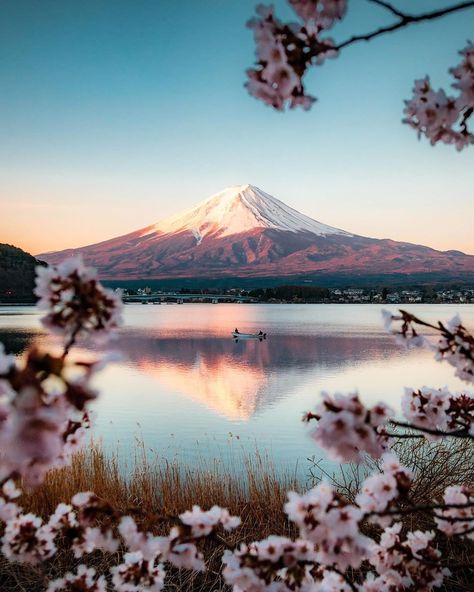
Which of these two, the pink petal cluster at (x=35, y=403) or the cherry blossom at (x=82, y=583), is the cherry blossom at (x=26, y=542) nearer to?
the cherry blossom at (x=82, y=583)

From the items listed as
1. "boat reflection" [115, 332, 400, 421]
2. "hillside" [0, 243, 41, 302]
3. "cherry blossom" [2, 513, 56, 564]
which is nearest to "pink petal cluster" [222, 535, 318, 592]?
"cherry blossom" [2, 513, 56, 564]

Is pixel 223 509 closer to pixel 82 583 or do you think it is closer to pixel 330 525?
pixel 330 525

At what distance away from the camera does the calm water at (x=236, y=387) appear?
12.3 m

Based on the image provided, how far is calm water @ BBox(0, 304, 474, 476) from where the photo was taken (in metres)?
12.3

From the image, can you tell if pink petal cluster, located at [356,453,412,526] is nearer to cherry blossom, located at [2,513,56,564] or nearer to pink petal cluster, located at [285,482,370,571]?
pink petal cluster, located at [285,482,370,571]

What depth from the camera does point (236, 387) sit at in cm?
2112

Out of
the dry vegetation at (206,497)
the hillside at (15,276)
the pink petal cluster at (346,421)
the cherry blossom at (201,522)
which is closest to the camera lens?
the pink petal cluster at (346,421)

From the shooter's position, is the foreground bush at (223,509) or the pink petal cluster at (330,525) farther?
the pink petal cluster at (330,525)

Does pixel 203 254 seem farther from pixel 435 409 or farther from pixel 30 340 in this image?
pixel 435 409

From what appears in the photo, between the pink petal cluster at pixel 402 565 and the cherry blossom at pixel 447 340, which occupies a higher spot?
the cherry blossom at pixel 447 340

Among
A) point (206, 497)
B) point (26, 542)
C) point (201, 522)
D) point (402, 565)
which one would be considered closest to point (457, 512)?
point (402, 565)

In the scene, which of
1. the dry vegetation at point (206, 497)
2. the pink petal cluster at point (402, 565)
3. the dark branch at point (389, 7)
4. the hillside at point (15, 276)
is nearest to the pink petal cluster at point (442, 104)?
the dark branch at point (389, 7)

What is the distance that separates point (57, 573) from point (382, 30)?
13.6 feet

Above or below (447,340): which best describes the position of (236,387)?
below
